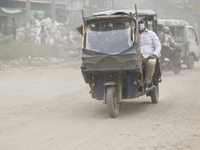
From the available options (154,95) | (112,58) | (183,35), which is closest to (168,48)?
(183,35)

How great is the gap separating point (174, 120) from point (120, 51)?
1678mm

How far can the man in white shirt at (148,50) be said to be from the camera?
6.83m

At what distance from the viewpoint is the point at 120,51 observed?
6344mm

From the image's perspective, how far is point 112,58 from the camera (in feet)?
20.0

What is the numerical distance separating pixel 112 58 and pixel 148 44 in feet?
4.45

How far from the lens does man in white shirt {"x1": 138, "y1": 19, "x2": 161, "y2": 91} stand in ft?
22.4

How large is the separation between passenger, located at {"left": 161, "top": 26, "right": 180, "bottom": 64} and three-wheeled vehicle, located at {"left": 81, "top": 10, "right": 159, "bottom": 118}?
7.47 m

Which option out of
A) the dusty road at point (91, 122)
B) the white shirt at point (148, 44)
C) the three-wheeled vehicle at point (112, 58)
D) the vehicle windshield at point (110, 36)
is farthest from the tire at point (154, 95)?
the vehicle windshield at point (110, 36)

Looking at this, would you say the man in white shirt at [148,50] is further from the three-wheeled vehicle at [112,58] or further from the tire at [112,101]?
the tire at [112,101]

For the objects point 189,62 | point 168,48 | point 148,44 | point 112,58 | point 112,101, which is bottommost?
point 189,62

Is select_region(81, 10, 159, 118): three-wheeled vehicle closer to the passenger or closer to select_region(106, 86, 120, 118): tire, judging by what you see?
select_region(106, 86, 120, 118): tire

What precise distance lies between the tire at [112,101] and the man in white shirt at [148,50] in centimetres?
77

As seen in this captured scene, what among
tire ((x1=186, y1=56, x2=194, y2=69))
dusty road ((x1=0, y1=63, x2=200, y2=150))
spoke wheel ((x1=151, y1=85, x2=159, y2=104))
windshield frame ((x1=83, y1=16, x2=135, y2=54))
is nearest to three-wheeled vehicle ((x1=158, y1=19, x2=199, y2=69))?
tire ((x1=186, y1=56, x2=194, y2=69))

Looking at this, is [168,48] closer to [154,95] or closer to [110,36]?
[154,95]
